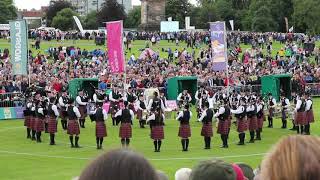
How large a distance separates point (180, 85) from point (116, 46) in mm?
8220

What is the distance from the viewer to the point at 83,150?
69.1ft

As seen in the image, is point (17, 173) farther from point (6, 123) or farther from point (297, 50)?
point (297, 50)

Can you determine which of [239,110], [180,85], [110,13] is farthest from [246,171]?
[110,13]

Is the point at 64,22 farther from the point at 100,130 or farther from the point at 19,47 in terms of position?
Answer: the point at 100,130

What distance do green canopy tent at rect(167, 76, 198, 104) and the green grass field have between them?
7.12 meters

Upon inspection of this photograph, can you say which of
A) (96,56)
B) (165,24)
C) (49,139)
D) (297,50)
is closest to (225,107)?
(49,139)

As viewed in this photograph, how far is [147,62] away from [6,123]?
17731 millimetres

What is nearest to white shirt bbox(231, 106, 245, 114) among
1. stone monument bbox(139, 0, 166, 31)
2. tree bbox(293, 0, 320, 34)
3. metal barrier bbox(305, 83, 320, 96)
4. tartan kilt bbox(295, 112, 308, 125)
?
tartan kilt bbox(295, 112, 308, 125)

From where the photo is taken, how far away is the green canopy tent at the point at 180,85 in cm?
3486

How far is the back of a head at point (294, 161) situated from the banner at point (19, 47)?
26.4 meters

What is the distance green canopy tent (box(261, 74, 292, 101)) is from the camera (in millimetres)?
33500

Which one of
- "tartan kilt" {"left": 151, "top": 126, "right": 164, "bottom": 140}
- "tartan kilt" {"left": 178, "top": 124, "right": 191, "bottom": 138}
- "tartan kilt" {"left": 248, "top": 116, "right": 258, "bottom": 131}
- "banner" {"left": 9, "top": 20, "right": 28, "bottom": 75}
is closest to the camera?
"tartan kilt" {"left": 151, "top": 126, "right": 164, "bottom": 140}

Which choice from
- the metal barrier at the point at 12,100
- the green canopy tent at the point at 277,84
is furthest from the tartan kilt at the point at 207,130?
the metal barrier at the point at 12,100

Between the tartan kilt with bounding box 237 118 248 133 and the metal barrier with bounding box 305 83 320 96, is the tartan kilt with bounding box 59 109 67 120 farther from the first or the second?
the metal barrier with bounding box 305 83 320 96
